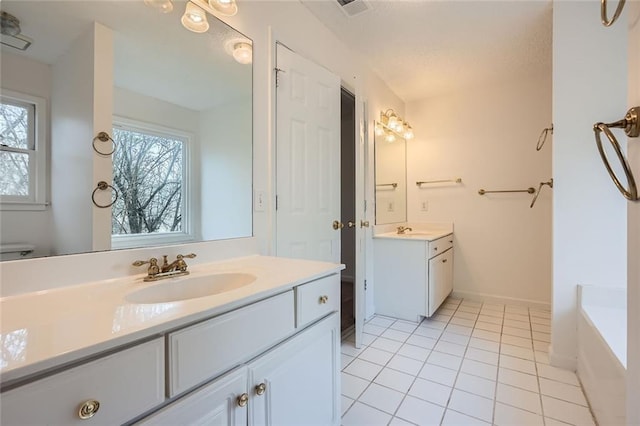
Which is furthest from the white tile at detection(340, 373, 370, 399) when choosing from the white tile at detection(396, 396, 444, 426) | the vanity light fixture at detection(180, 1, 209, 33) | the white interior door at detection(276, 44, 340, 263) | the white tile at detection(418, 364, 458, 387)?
the vanity light fixture at detection(180, 1, 209, 33)

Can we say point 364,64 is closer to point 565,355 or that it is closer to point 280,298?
point 280,298

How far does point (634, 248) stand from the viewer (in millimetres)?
652

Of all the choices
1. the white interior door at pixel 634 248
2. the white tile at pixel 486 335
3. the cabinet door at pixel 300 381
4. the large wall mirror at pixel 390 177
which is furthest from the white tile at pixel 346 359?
the white interior door at pixel 634 248

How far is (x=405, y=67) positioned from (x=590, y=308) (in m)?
2.34

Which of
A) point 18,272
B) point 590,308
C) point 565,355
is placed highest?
point 18,272

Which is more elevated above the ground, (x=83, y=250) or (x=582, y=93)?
(x=582, y=93)

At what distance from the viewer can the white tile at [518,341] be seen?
214 cm

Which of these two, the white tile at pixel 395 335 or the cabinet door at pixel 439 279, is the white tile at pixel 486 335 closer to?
the cabinet door at pixel 439 279

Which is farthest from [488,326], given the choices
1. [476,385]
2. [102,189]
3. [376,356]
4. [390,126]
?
[102,189]

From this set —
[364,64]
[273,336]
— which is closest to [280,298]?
[273,336]

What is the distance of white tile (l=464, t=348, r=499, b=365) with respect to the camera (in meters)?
1.93

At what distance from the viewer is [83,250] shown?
926 millimetres

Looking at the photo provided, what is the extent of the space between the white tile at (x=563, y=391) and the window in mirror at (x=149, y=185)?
6.86ft

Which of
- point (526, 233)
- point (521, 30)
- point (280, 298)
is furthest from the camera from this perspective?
point (526, 233)
